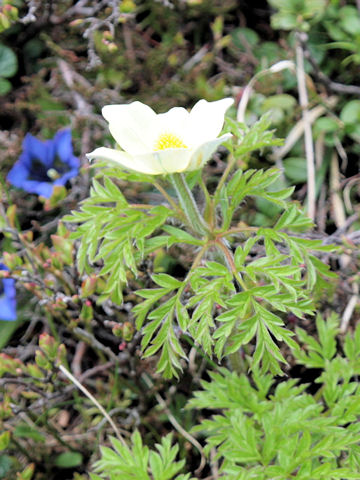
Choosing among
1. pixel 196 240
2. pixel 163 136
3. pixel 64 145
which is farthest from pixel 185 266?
pixel 64 145

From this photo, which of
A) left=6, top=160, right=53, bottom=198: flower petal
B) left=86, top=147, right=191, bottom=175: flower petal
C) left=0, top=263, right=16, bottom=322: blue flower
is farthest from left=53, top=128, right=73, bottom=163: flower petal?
left=86, top=147, right=191, bottom=175: flower petal

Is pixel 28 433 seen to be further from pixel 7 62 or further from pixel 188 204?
pixel 7 62

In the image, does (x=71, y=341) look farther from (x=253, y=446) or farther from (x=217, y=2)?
(x=217, y=2)

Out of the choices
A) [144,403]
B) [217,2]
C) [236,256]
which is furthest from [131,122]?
[217,2]

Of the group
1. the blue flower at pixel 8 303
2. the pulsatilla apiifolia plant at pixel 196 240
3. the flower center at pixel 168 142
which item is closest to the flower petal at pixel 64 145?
the blue flower at pixel 8 303

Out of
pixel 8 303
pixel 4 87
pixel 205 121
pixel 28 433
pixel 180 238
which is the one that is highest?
pixel 205 121

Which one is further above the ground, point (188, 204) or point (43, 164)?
point (188, 204)

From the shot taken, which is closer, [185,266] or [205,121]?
[205,121]
